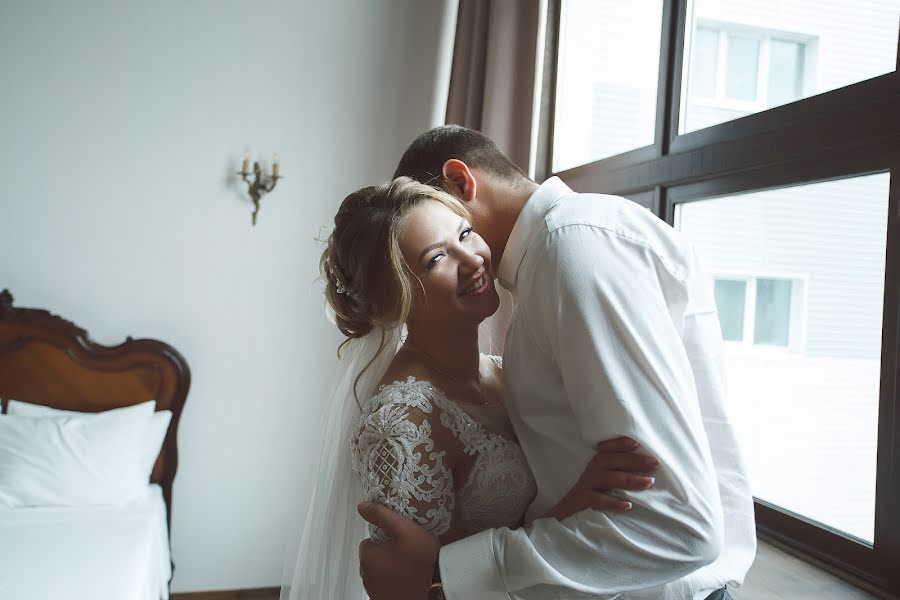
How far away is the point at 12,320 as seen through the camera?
3.17 metres

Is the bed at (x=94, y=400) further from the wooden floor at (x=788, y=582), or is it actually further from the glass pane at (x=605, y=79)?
the glass pane at (x=605, y=79)

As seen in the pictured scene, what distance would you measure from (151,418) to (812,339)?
2652 mm

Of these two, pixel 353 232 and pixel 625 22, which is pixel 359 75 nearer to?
pixel 625 22

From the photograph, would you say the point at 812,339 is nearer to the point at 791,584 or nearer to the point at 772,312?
the point at 772,312

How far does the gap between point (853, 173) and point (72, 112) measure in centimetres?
313

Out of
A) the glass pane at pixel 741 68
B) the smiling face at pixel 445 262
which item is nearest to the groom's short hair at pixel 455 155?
the smiling face at pixel 445 262

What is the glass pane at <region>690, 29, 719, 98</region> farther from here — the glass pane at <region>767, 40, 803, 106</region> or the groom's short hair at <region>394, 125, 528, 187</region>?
the groom's short hair at <region>394, 125, 528, 187</region>

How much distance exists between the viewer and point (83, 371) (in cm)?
Answer: 321

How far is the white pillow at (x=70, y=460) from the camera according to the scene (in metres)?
2.84

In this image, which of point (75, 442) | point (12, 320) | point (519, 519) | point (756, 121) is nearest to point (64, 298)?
point (12, 320)

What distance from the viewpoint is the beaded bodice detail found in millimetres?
1232

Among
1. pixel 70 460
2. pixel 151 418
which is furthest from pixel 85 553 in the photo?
pixel 151 418

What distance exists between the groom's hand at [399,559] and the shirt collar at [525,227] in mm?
441

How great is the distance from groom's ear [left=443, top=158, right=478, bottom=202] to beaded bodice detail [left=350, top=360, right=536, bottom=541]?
0.38 metres
